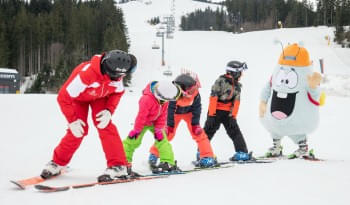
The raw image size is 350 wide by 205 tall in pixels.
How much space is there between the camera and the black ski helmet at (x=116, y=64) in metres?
3.69

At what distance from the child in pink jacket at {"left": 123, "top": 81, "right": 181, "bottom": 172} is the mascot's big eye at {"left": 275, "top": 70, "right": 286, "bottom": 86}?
7.22ft

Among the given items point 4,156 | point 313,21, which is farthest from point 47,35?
point 313,21

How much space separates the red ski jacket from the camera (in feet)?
12.3

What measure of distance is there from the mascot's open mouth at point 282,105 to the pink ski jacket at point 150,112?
215cm

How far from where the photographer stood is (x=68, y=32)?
118 feet

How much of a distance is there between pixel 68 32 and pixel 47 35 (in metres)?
2.07

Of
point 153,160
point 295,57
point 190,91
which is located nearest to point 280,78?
point 295,57

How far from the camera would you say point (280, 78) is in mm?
5891

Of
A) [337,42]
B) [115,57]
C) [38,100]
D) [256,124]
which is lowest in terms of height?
[256,124]

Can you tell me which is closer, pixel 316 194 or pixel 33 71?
pixel 316 194

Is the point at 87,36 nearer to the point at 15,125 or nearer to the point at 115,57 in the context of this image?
the point at 15,125

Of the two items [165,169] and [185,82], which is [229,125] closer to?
[185,82]

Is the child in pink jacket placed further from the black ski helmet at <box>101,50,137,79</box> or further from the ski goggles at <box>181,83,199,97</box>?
the black ski helmet at <box>101,50,137,79</box>

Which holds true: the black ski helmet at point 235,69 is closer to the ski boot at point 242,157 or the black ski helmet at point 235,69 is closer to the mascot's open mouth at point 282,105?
the mascot's open mouth at point 282,105
